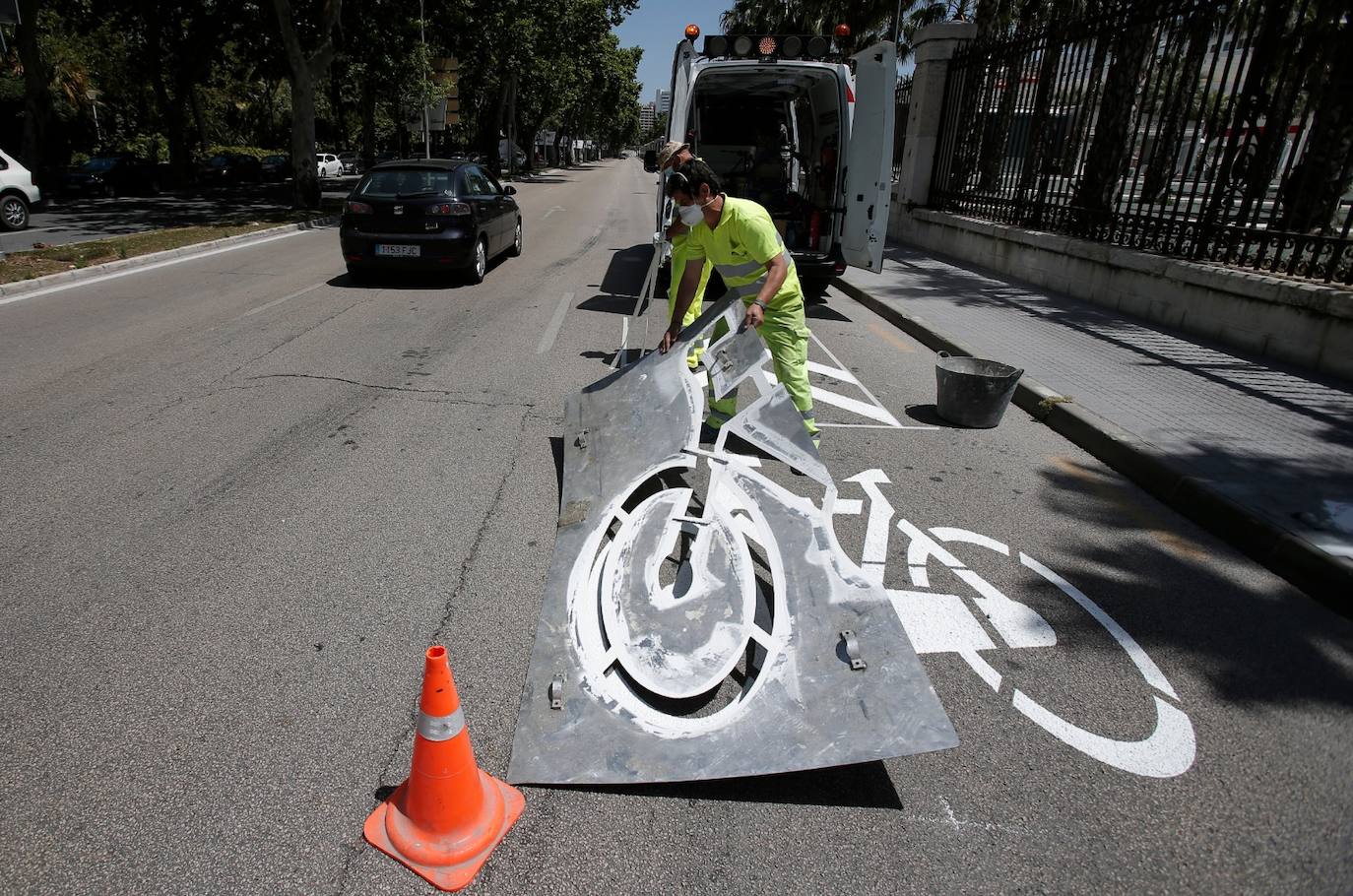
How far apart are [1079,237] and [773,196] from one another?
14.7 ft

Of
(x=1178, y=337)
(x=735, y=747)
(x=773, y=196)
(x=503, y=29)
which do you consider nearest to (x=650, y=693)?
(x=735, y=747)

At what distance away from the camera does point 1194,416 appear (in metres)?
6.01

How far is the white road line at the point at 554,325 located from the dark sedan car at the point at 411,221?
1.62 meters

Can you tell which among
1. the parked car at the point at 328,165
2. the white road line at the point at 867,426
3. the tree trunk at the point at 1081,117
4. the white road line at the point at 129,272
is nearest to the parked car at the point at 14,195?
the white road line at the point at 129,272

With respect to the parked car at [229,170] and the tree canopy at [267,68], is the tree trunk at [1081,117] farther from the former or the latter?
the parked car at [229,170]

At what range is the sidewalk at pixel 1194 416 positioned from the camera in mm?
4133

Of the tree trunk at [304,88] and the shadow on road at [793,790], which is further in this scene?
the tree trunk at [304,88]

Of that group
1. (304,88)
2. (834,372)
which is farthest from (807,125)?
(304,88)

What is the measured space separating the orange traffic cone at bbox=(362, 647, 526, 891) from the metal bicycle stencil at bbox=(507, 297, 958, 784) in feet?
0.62

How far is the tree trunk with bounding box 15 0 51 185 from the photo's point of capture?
21.8m

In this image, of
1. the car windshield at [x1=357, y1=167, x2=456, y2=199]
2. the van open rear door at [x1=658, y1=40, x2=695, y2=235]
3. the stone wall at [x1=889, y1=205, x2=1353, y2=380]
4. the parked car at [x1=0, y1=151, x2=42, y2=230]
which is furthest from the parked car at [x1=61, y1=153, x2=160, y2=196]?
the stone wall at [x1=889, y1=205, x2=1353, y2=380]

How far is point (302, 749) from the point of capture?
8.18 feet

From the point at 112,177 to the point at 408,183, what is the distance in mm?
22456

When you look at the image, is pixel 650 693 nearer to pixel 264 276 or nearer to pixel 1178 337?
pixel 1178 337
